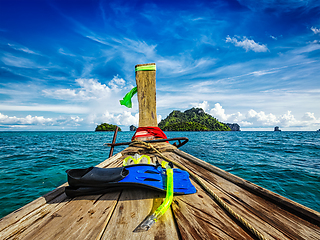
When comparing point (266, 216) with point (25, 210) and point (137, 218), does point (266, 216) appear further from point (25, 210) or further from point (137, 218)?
point (25, 210)

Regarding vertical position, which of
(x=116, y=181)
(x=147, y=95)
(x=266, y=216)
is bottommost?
(x=266, y=216)

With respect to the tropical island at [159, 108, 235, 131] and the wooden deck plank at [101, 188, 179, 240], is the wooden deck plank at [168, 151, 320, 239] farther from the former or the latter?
the tropical island at [159, 108, 235, 131]

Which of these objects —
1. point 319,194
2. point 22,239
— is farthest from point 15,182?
point 319,194

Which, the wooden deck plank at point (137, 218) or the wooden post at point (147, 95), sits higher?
the wooden post at point (147, 95)

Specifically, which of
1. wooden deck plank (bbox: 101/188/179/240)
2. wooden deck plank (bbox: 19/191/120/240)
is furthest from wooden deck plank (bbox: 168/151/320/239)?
wooden deck plank (bbox: 19/191/120/240)

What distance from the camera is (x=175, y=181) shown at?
1.70 meters

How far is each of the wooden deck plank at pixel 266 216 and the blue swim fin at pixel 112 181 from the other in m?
0.41

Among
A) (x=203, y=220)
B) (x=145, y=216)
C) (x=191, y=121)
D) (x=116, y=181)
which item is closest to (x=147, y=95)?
(x=116, y=181)

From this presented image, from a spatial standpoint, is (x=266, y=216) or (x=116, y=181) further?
(x=116, y=181)

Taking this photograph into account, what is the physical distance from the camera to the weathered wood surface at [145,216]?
40.1 inches

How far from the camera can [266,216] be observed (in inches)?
49.3

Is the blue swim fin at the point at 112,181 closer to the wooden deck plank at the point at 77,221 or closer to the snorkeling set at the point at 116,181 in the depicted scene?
the snorkeling set at the point at 116,181

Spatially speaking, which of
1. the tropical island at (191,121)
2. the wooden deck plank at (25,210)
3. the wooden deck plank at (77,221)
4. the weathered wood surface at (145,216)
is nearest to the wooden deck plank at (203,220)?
the weathered wood surface at (145,216)

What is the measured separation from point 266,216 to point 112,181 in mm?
1477
